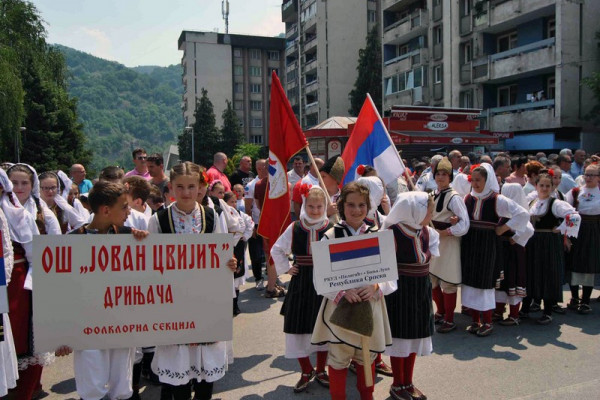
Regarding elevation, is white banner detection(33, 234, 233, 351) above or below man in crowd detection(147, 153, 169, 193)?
below

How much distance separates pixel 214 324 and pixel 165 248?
2.14ft

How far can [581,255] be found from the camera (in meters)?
6.65

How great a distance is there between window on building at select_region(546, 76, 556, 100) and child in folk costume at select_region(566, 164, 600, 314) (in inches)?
764

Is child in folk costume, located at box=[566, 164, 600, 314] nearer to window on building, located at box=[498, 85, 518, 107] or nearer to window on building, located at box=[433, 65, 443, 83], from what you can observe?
window on building, located at box=[498, 85, 518, 107]

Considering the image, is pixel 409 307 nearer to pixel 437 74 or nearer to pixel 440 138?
pixel 440 138

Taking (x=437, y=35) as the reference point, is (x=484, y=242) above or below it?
below

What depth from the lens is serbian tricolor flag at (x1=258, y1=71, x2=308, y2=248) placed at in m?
5.37

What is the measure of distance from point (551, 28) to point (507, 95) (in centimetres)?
432

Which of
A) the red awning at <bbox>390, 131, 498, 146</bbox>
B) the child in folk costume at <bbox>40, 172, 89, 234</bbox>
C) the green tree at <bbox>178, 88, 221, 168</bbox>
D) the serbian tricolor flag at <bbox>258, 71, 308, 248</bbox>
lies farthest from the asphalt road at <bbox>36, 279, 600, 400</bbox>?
the green tree at <bbox>178, 88, 221, 168</bbox>

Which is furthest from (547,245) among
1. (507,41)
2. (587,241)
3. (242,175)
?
(507,41)

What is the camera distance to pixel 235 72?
74.5m

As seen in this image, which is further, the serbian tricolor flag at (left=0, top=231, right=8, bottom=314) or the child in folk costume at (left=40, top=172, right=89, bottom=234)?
the child in folk costume at (left=40, top=172, right=89, bottom=234)

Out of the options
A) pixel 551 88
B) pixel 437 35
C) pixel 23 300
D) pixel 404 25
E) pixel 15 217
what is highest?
pixel 404 25

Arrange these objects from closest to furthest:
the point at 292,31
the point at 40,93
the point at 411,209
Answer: the point at 411,209 → the point at 40,93 → the point at 292,31
